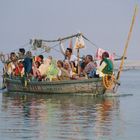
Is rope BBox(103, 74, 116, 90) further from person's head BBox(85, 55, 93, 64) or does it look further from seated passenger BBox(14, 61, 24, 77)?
seated passenger BBox(14, 61, 24, 77)

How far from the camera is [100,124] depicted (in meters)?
18.0

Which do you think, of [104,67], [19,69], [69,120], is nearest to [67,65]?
[104,67]

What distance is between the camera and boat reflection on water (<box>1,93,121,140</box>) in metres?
16.0

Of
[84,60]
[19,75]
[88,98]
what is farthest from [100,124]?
[19,75]

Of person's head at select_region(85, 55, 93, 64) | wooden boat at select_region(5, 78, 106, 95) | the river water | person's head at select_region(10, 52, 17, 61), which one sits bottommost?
the river water

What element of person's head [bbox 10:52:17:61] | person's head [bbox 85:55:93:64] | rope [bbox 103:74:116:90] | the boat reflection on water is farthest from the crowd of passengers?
the boat reflection on water

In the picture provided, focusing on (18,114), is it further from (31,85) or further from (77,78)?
(31,85)

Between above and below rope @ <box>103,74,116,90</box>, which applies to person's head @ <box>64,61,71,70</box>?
above

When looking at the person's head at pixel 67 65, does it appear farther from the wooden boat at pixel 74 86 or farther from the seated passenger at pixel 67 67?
→ the wooden boat at pixel 74 86

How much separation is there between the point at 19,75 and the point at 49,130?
56.5 ft

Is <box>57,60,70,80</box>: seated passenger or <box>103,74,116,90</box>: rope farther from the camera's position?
<box>57,60,70,80</box>: seated passenger

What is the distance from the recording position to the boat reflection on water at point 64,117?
16.0m

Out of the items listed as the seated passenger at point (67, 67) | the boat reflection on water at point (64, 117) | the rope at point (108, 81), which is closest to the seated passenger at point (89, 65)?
the seated passenger at point (67, 67)

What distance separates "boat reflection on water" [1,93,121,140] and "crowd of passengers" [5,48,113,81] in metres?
1.16
